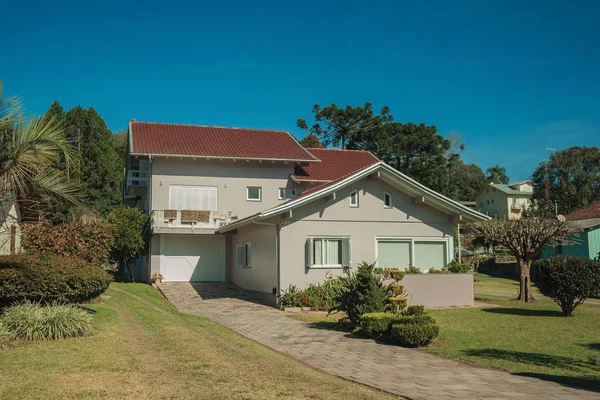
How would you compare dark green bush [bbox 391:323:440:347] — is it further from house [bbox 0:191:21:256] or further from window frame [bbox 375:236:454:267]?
window frame [bbox 375:236:454:267]

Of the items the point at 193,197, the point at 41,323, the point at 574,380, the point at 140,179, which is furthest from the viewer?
the point at 140,179

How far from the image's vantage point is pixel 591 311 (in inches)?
751

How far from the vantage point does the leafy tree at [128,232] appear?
92.3 feet

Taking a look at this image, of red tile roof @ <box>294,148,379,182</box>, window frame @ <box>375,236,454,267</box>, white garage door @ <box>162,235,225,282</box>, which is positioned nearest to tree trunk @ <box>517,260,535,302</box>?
window frame @ <box>375,236,454,267</box>

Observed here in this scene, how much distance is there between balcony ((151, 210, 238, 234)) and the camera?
2831 centimetres

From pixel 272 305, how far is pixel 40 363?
1279cm

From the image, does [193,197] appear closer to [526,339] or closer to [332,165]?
[332,165]

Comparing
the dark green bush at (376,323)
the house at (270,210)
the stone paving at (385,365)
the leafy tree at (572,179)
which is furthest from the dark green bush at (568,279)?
the leafy tree at (572,179)

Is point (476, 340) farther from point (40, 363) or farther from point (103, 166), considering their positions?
point (103, 166)

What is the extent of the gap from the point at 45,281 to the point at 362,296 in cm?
752

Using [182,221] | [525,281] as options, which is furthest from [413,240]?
[182,221]

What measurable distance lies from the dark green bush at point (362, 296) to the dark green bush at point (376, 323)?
2.18 ft

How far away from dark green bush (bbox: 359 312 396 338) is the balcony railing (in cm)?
1635

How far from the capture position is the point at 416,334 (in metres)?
12.0
